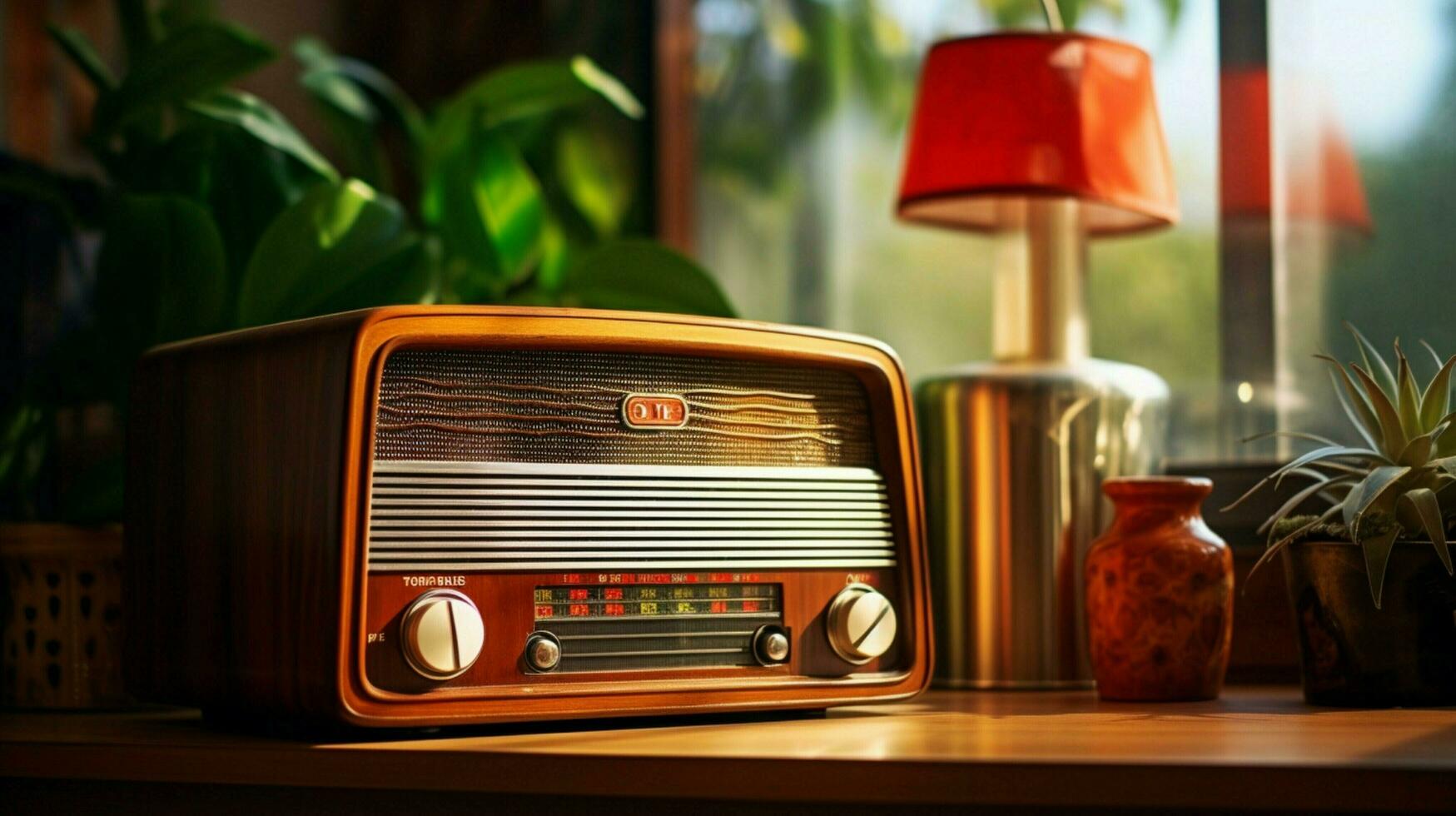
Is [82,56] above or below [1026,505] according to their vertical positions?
above

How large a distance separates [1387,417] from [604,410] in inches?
20.0

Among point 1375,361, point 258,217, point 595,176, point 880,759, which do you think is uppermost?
point 595,176

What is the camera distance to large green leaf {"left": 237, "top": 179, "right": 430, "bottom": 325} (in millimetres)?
1099

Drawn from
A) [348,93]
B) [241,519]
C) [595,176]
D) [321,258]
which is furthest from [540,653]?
[595,176]

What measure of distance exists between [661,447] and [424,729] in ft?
0.71

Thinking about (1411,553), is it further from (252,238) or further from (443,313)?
(252,238)

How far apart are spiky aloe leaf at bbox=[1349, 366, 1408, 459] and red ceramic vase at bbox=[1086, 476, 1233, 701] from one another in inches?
4.6

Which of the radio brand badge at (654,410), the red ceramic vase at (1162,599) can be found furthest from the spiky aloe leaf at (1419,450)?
the radio brand badge at (654,410)

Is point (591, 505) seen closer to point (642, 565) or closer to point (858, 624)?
point (642, 565)

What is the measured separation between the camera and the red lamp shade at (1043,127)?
116 centimetres

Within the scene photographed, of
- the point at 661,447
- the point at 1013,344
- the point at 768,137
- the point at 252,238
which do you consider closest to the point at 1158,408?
the point at 1013,344

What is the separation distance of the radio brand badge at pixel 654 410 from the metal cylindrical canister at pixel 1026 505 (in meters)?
0.33

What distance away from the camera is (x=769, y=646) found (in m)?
0.95

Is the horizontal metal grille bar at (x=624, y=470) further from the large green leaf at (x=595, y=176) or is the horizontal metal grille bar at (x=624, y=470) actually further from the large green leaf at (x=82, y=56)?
the large green leaf at (x=595, y=176)
